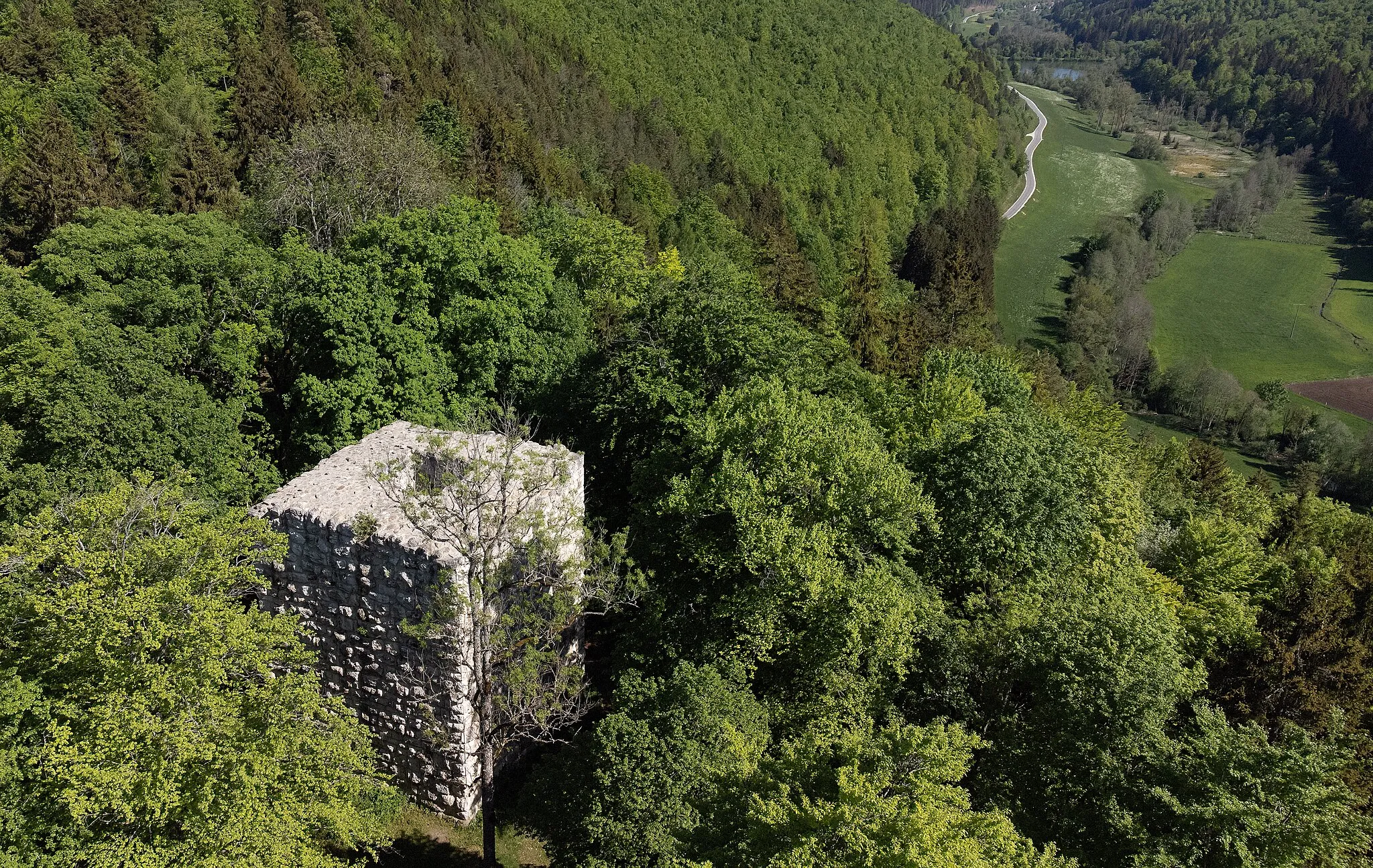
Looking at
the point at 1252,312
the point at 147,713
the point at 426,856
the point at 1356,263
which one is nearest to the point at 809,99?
the point at 1252,312

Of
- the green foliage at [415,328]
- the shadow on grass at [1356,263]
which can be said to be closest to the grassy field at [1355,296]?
the shadow on grass at [1356,263]

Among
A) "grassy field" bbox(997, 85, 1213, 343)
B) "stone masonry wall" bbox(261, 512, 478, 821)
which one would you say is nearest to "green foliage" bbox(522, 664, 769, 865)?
"stone masonry wall" bbox(261, 512, 478, 821)

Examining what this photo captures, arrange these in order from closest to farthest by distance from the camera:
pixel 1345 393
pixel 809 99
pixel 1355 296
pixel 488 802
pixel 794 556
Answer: pixel 488 802 < pixel 794 556 < pixel 1345 393 < pixel 809 99 < pixel 1355 296

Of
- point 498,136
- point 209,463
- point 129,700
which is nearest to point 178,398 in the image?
point 209,463

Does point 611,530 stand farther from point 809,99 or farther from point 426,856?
point 809,99

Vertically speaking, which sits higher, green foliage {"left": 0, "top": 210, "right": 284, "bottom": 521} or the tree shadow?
green foliage {"left": 0, "top": 210, "right": 284, "bottom": 521}

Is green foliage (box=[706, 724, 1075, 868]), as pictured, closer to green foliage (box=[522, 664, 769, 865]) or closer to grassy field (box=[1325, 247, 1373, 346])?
green foliage (box=[522, 664, 769, 865])
